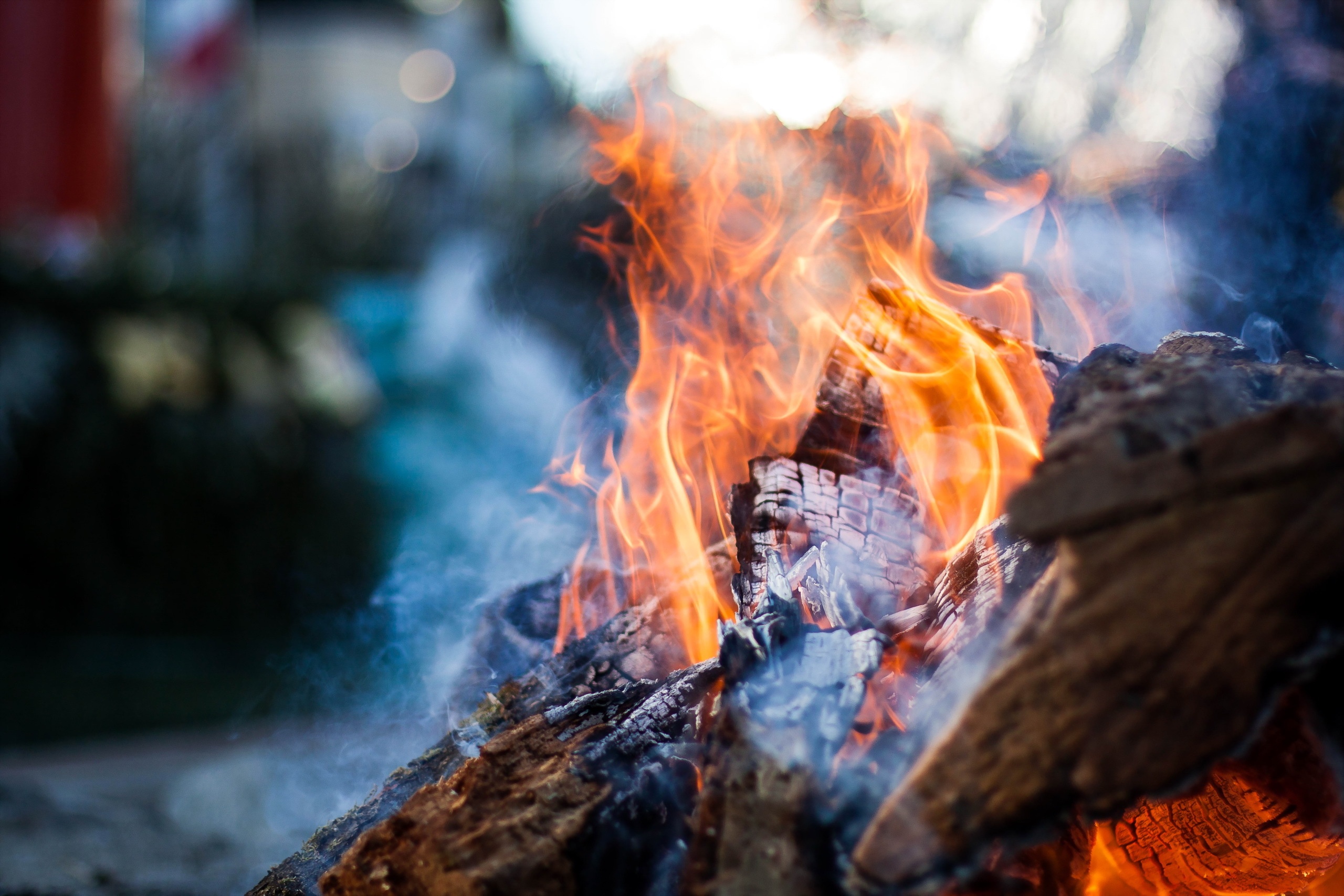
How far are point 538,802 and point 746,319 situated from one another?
1.73 meters

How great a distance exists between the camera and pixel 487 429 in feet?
20.6

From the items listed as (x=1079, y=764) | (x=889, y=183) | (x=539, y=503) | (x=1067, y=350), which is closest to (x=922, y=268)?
(x=889, y=183)

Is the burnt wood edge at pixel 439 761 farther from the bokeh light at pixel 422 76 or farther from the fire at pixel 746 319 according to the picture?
the bokeh light at pixel 422 76

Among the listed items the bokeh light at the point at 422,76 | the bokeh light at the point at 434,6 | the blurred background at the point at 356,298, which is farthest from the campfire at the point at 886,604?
the bokeh light at the point at 422,76

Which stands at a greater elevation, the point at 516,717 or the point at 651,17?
the point at 651,17

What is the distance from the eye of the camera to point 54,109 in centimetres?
531

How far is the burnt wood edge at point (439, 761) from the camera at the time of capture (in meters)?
1.71

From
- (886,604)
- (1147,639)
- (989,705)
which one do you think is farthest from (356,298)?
(1147,639)

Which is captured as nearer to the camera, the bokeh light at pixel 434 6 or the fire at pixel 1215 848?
the fire at pixel 1215 848

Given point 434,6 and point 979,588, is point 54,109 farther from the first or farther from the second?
point 434,6

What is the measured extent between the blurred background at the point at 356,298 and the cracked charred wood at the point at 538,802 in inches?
30.9

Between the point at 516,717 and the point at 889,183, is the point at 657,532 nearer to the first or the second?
the point at 516,717

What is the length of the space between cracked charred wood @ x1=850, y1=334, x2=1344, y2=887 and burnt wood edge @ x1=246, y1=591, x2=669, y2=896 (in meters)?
1.00

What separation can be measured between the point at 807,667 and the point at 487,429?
5136 millimetres
